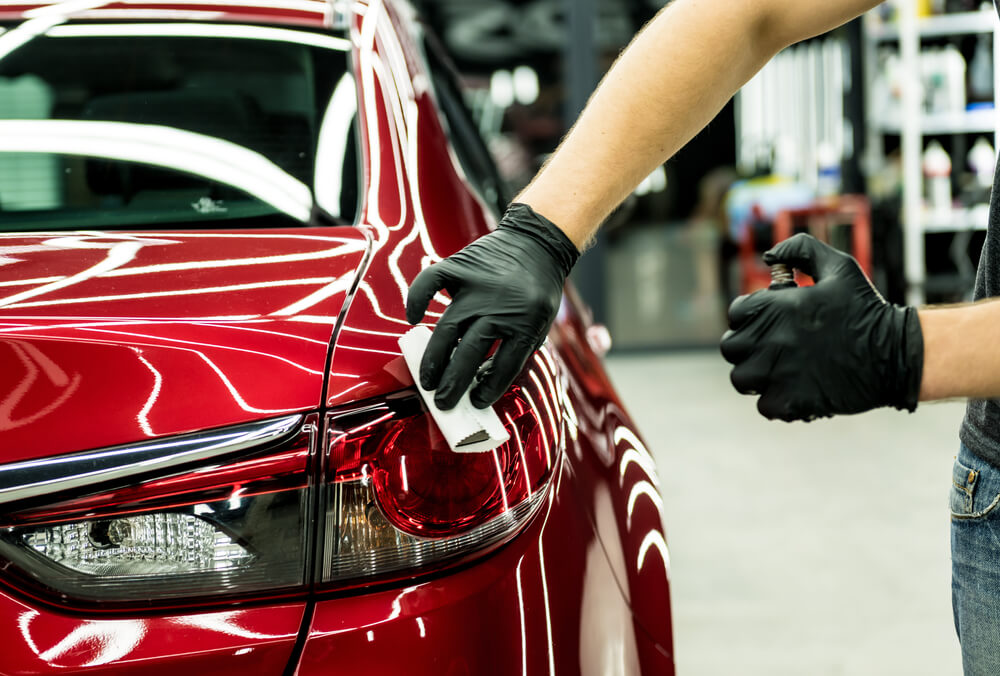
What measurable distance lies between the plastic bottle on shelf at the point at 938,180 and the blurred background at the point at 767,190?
12mm

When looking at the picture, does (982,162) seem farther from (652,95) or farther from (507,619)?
(507,619)

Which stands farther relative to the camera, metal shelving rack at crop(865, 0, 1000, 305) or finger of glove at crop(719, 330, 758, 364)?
metal shelving rack at crop(865, 0, 1000, 305)

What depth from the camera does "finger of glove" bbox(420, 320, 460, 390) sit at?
3.13 feet

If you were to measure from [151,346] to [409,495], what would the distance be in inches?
11.0

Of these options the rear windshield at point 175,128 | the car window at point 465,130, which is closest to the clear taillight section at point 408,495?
the rear windshield at point 175,128

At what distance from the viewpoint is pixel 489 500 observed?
38.6 inches

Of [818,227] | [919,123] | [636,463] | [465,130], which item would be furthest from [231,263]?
[919,123]

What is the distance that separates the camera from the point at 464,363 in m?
0.97

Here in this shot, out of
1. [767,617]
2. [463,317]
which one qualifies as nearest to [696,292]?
[767,617]

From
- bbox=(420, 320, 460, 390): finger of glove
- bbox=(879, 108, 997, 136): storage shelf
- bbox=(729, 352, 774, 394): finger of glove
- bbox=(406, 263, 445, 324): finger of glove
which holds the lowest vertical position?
bbox=(729, 352, 774, 394): finger of glove

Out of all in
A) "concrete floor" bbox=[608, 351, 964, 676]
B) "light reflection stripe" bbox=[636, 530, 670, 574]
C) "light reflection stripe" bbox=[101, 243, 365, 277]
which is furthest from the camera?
"concrete floor" bbox=[608, 351, 964, 676]

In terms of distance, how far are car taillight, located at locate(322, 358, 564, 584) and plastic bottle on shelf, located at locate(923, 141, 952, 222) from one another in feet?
21.6

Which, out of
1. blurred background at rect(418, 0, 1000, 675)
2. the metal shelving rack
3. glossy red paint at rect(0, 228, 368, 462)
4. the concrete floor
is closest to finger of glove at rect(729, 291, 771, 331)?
glossy red paint at rect(0, 228, 368, 462)

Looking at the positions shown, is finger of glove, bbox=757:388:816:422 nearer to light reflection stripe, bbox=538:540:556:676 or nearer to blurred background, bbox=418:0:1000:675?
light reflection stripe, bbox=538:540:556:676
